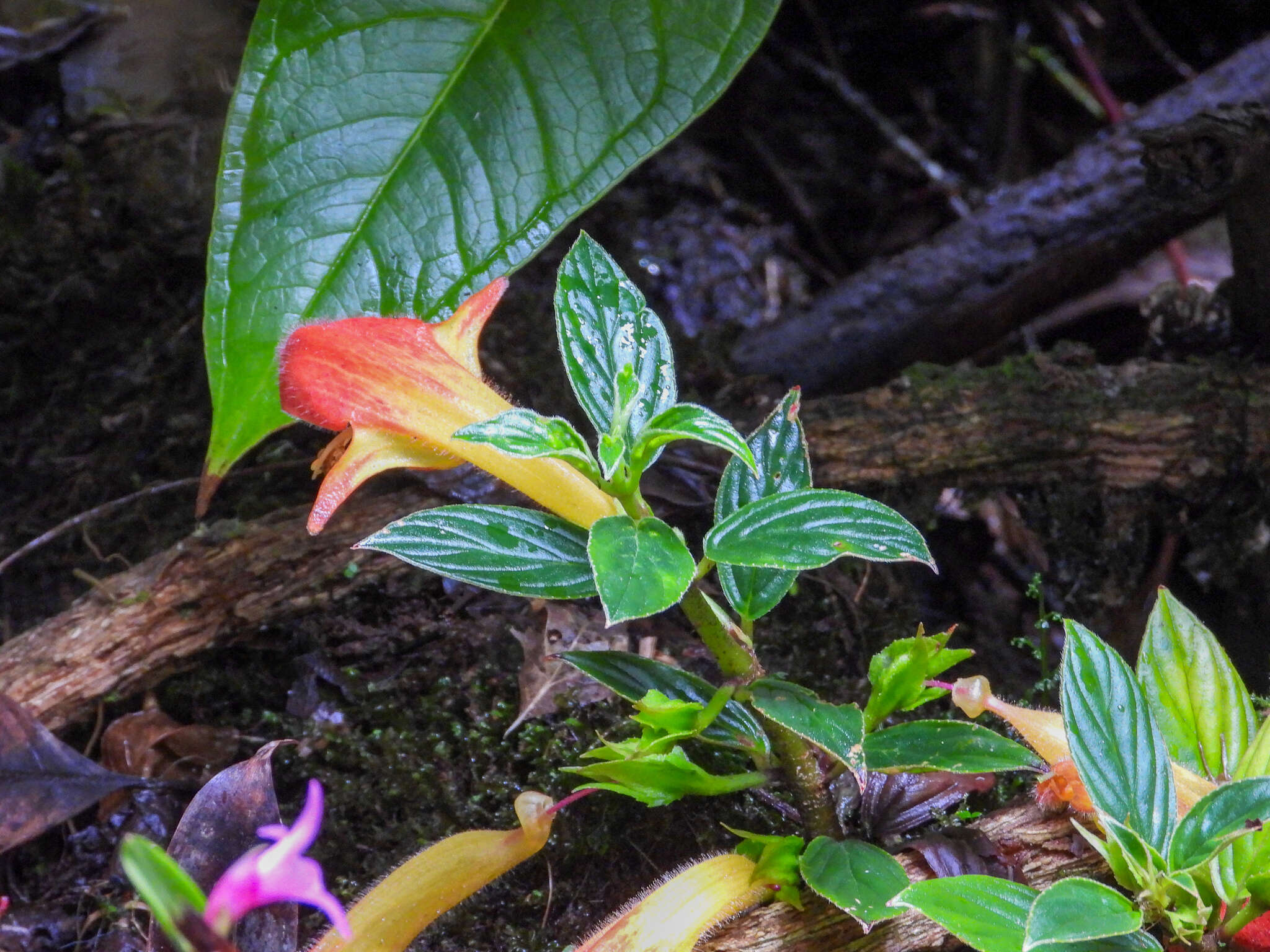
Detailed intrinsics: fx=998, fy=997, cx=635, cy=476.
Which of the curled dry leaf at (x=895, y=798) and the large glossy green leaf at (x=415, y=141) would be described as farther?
the large glossy green leaf at (x=415, y=141)

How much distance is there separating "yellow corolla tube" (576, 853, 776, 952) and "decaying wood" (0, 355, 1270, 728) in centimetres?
67

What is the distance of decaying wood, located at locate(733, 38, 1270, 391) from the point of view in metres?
1.82

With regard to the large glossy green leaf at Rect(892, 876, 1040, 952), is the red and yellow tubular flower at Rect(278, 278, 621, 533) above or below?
above

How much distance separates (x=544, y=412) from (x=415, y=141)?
0.56 metres

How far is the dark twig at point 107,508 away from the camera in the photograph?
1.45 meters

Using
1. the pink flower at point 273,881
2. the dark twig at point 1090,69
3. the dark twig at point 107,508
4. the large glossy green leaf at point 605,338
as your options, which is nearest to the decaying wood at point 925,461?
the dark twig at point 107,508

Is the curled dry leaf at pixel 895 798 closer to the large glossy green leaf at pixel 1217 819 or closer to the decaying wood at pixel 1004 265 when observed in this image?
the large glossy green leaf at pixel 1217 819

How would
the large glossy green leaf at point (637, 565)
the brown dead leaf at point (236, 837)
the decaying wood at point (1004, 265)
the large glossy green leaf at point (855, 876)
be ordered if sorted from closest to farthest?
the large glossy green leaf at point (637, 565), the large glossy green leaf at point (855, 876), the brown dead leaf at point (236, 837), the decaying wood at point (1004, 265)

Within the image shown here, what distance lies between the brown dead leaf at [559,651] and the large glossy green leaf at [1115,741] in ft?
1.93

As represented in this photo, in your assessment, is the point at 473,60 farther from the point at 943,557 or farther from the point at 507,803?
the point at 943,557

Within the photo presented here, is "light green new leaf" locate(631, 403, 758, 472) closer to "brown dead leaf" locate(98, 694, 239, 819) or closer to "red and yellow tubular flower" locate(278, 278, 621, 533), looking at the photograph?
"red and yellow tubular flower" locate(278, 278, 621, 533)

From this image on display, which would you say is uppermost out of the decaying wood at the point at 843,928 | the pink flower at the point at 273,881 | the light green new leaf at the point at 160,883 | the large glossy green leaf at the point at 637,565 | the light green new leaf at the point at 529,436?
the light green new leaf at the point at 529,436

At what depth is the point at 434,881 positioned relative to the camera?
38.1 inches

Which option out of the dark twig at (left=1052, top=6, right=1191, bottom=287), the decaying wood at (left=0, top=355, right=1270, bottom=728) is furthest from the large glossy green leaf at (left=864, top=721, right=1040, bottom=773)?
the dark twig at (left=1052, top=6, right=1191, bottom=287)
